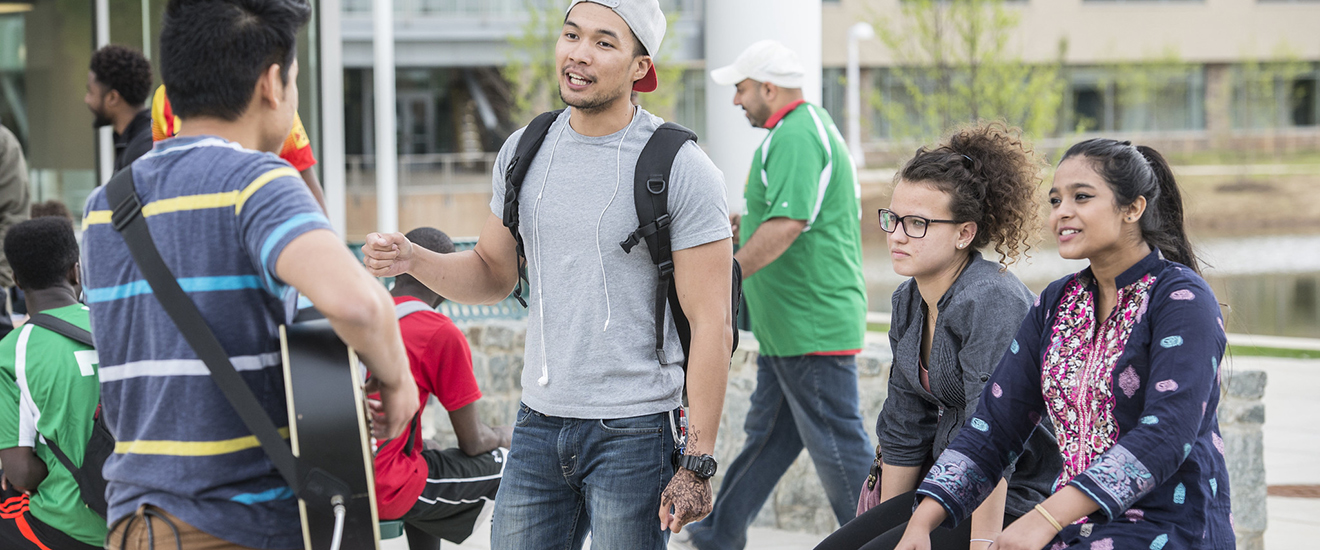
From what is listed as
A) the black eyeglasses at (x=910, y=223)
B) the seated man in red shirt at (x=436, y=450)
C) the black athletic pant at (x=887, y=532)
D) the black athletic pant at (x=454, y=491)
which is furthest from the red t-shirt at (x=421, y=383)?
the black eyeglasses at (x=910, y=223)

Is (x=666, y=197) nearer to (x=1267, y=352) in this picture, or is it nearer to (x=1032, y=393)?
(x=1032, y=393)

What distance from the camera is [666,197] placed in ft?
9.54

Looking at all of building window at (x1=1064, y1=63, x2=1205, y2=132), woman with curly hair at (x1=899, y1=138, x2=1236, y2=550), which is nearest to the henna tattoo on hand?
woman with curly hair at (x1=899, y1=138, x2=1236, y2=550)

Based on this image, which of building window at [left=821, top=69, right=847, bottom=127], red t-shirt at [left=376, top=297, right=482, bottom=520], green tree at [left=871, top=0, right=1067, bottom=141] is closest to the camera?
red t-shirt at [left=376, top=297, right=482, bottom=520]

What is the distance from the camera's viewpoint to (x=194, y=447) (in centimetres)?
208

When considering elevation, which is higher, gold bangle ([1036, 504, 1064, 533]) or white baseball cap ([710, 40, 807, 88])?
white baseball cap ([710, 40, 807, 88])

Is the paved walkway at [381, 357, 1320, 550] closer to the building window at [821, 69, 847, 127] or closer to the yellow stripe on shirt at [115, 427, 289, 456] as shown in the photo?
the yellow stripe on shirt at [115, 427, 289, 456]

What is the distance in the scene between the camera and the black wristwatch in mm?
2852

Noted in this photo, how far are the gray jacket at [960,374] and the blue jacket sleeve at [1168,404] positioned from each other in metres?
0.49

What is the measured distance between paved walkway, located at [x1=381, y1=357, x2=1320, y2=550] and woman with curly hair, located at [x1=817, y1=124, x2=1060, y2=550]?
1.04 metres

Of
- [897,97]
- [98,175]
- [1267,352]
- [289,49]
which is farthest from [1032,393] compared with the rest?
[897,97]

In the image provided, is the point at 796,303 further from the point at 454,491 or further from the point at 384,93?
the point at 384,93

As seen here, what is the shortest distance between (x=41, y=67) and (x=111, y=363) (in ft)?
44.6

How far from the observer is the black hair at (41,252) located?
383 centimetres
